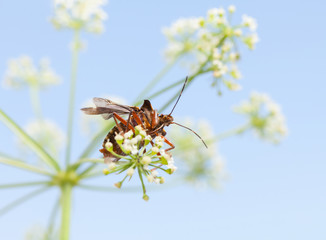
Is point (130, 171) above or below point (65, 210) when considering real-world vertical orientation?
below

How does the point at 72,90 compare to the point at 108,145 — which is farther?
the point at 72,90

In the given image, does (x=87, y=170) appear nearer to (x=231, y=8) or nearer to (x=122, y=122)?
(x=122, y=122)

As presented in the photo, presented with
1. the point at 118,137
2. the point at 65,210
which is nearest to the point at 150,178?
the point at 118,137

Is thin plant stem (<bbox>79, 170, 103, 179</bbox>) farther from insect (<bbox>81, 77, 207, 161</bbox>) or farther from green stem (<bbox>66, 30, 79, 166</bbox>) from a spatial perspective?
insect (<bbox>81, 77, 207, 161</bbox>)

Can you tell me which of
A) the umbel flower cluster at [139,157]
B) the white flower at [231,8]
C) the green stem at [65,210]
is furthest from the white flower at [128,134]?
the white flower at [231,8]

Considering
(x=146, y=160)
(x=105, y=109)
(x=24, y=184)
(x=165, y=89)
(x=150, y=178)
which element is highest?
(x=165, y=89)

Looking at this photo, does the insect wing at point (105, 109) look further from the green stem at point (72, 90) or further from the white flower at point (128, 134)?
the green stem at point (72, 90)
